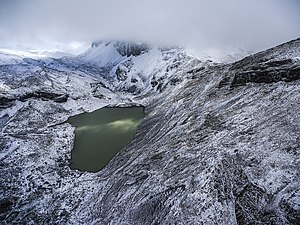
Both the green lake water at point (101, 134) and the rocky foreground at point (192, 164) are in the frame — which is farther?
the green lake water at point (101, 134)

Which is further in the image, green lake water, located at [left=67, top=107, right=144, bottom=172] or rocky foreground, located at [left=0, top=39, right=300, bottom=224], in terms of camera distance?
green lake water, located at [left=67, top=107, right=144, bottom=172]

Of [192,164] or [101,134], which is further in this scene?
[101,134]

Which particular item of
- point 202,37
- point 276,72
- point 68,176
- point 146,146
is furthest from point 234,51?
point 68,176

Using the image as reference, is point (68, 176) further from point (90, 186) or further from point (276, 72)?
point (276, 72)

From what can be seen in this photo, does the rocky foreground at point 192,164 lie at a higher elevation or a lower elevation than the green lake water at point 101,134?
higher

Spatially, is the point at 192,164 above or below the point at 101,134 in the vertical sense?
above
